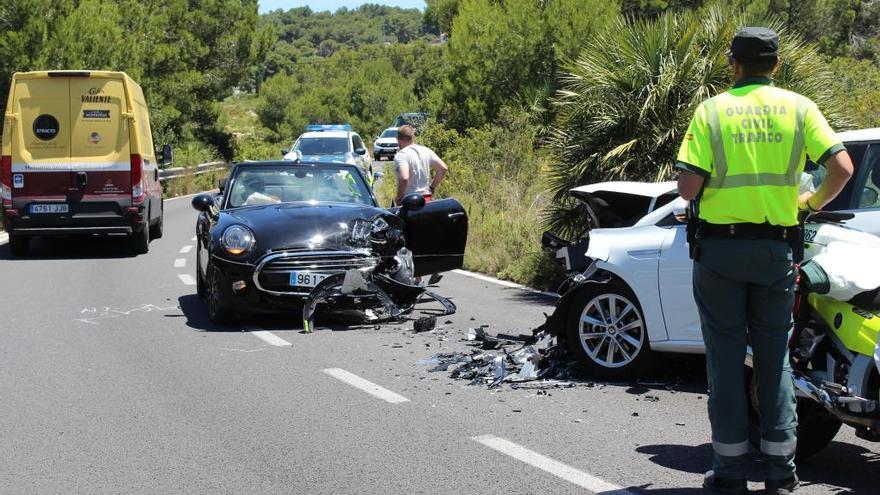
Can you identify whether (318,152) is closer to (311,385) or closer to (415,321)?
(415,321)

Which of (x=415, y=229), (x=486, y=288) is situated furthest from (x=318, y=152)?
(x=415, y=229)

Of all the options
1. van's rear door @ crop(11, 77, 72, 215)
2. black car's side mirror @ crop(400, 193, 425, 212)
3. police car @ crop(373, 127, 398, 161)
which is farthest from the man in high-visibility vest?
police car @ crop(373, 127, 398, 161)

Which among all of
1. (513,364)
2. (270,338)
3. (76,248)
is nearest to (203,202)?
(270,338)

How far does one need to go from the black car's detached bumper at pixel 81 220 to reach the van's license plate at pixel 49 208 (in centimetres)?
6

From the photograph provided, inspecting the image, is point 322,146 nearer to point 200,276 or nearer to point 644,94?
point 200,276

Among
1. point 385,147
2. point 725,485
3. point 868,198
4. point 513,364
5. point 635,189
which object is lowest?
point 385,147

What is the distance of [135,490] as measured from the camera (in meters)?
5.33

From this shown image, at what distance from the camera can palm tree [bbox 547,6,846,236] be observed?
38.0ft

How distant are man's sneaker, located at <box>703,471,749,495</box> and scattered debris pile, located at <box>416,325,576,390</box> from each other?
251 centimetres

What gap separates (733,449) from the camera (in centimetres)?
481

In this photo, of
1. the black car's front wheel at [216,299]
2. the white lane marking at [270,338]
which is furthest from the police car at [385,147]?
the white lane marking at [270,338]

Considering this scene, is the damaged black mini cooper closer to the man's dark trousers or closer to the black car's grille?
the black car's grille

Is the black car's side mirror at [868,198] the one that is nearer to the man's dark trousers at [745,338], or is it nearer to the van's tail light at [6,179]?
the man's dark trousers at [745,338]

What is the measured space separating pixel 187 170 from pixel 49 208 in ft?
65.7
